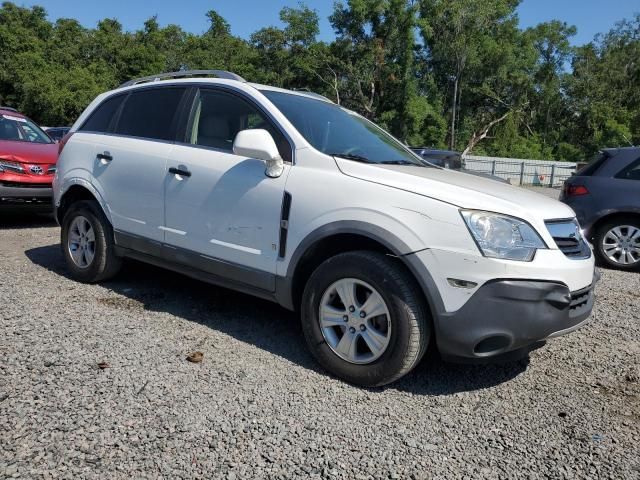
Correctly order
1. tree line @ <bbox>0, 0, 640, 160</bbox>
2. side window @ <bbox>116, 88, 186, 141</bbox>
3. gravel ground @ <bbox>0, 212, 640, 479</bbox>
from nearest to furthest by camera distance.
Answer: gravel ground @ <bbox>0, 212, 640, 479</bbox>, side window @ <bbox>116, 88, 186, 141</bbox>, tree line @ <bbox>0, 0, 640, 160</bbox>

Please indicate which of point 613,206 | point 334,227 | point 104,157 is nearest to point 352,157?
point 334,227

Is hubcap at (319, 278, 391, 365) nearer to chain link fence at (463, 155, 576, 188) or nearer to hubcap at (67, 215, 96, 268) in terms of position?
hubcap at (67, 215, 96, 268)

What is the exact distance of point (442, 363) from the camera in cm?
358

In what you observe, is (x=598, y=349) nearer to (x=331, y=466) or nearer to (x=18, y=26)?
(x=331, y=466)

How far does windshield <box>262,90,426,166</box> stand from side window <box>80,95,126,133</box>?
1.70 metres

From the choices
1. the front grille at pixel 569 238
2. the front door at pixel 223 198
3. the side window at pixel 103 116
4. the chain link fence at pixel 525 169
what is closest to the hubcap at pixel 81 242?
the side window at pixel 103 116

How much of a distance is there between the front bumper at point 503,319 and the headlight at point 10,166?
673 centimetres

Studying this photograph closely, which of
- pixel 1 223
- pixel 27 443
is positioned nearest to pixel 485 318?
pixel 27 443

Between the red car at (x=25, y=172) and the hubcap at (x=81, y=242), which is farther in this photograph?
the red car at (x=25, y=172)

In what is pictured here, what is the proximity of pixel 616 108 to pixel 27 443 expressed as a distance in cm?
5506

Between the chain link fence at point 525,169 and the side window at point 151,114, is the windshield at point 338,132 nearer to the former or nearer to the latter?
the side window at point 151,114

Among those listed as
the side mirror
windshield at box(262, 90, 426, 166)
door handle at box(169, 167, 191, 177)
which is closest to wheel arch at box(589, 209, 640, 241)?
windshield at box(262, 90, 426, 166)

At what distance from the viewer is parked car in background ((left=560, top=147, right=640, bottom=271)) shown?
6.66 m

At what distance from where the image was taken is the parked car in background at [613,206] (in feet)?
21.8
